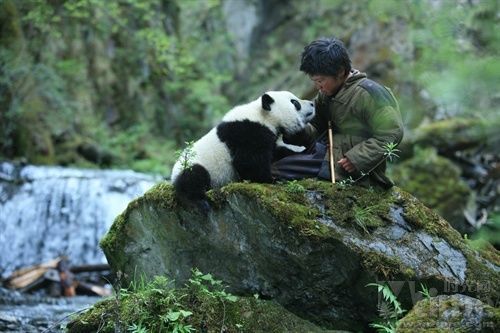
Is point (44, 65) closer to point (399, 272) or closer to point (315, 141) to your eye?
point (315, 141)

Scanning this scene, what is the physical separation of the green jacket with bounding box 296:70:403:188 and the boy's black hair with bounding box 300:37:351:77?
0.26 m

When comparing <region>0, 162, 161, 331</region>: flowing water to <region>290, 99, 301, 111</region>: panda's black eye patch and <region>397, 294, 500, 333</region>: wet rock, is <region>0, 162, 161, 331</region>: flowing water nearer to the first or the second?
<region>290, 99, 301, 111</region>: panda's black eye patch

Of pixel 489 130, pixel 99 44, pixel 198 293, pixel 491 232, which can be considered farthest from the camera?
pixel 99 44

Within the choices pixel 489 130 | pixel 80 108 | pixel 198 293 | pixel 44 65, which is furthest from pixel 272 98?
pixel 80 108

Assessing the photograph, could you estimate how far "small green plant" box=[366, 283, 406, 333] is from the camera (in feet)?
14.5

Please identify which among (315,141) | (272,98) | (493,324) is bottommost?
(493,324)

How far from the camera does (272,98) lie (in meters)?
5.63

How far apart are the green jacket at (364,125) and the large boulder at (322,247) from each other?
208mm

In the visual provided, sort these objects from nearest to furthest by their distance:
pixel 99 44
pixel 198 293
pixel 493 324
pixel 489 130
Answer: pixel 489 130 < pixel 493 324 < pixel 198 293 < pixel 99 44

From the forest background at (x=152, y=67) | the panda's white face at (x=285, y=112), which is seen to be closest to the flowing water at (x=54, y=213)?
the forest background at (x=152, y=67)

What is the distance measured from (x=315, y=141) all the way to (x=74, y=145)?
42.3ft

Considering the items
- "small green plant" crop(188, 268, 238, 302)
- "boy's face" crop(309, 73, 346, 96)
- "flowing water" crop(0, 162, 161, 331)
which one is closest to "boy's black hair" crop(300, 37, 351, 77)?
"boy's face" crop(309, 73, 346, 96)

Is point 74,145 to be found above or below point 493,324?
below

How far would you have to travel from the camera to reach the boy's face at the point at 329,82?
5219 mm
